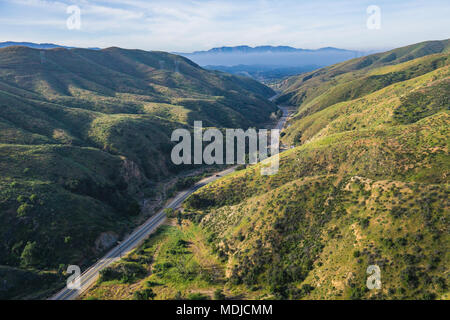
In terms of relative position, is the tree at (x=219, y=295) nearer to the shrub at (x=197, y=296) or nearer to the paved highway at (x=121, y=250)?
the shrub at (x=197, y=296)

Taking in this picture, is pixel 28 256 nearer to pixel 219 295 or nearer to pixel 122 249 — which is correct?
pixel 122 249

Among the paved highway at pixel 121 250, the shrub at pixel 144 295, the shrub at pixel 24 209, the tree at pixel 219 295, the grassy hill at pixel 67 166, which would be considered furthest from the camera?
the shrub at pixel 24 209

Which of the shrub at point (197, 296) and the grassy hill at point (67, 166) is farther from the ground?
the grassy hill at point (67, 166)

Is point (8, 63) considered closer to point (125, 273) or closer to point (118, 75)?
point (118, 75)

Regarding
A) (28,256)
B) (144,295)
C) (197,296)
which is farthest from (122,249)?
(197,296)

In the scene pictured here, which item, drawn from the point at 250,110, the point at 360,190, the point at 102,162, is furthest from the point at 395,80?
the point at 102,162

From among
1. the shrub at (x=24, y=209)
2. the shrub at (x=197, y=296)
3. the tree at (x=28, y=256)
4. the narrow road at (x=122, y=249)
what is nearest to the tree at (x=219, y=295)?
the shrub at (x=197, y=296)
